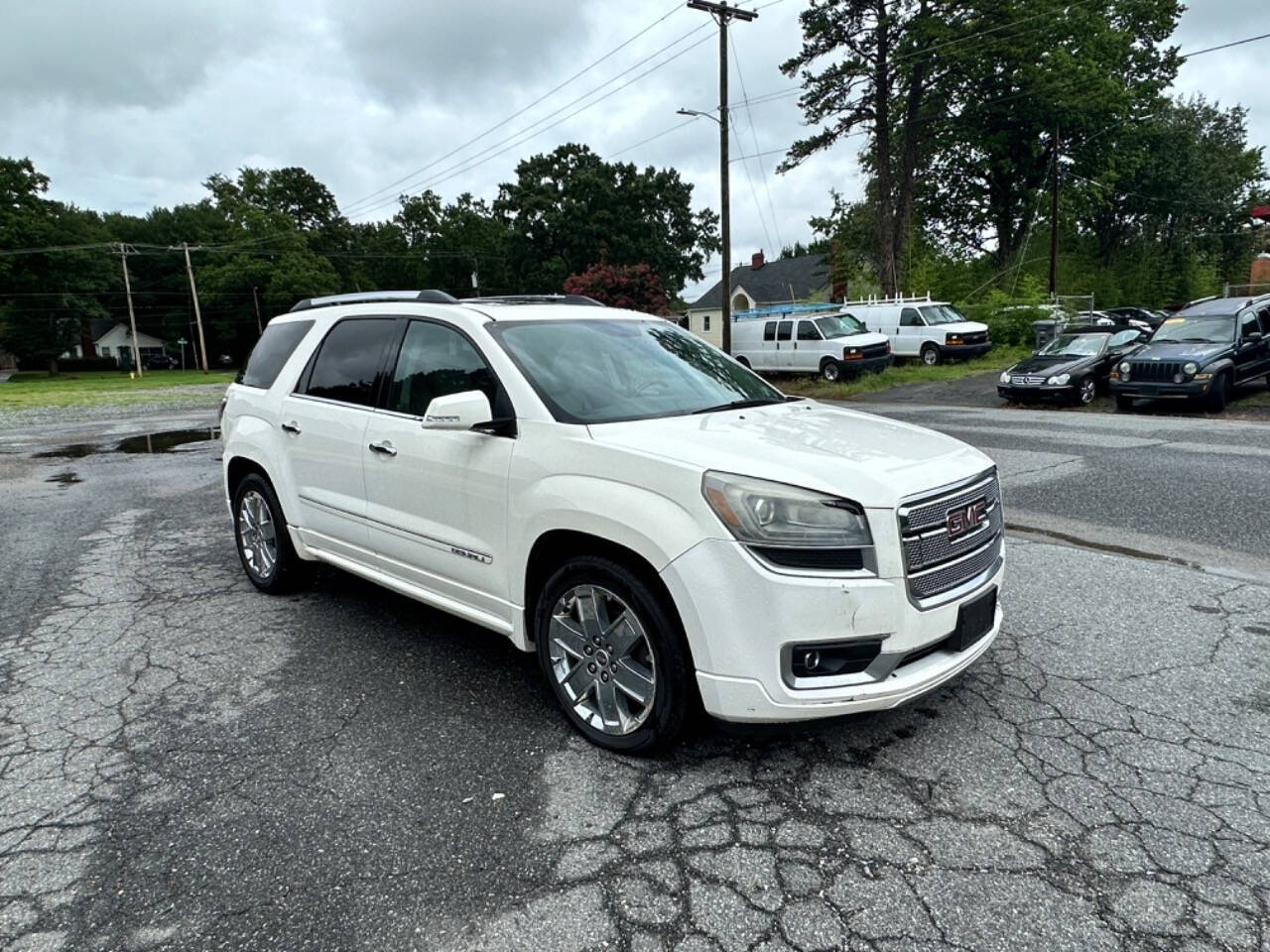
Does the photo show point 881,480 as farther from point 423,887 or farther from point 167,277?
point 167,277

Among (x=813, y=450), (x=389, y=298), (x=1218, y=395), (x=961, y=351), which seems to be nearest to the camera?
(x=813, y=450)

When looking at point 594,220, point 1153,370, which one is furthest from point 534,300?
point 594,220

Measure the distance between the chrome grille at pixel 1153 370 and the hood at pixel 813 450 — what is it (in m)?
13.3

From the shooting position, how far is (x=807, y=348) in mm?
23984

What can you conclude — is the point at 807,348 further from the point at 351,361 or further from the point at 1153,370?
the point at 351,361

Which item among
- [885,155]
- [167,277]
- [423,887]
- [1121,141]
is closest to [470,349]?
[423,887]

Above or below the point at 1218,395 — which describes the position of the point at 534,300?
above

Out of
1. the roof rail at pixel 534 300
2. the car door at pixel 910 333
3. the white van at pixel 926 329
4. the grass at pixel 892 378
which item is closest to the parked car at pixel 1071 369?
the grass at pixel 892 378

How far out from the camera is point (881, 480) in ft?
9.11

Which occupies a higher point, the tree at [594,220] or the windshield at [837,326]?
the tree at [594,220]

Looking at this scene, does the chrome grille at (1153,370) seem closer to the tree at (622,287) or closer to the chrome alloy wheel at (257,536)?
the chrome alloy wheel at (257,536)

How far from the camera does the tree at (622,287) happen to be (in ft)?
151

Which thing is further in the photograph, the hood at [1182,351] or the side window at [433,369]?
the hood at [1182,351]

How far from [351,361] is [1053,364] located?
52.7 feet
